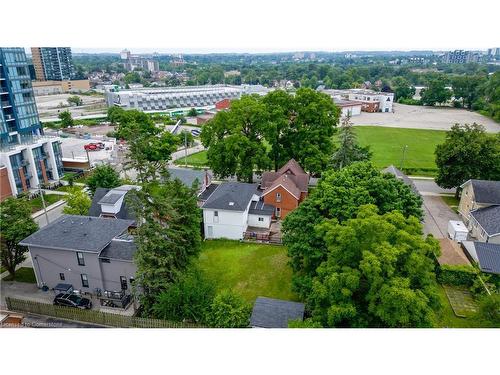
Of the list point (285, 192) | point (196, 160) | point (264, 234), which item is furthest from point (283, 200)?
point (196, 160)

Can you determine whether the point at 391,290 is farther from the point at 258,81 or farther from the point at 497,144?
the point at 258,81

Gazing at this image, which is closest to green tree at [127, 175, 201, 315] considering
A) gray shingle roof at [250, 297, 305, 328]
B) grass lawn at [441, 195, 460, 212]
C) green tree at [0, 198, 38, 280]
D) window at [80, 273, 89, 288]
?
window at [80, 273, 89, 288]

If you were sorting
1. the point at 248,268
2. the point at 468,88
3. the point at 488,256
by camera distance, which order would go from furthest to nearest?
1. the point at 468,88
2. the point at 248,268
3. the point at 488,256

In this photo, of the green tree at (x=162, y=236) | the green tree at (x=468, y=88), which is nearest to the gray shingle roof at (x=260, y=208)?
the green tree at (x=162, y=236)

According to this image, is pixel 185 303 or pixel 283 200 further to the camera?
pixel 283 200

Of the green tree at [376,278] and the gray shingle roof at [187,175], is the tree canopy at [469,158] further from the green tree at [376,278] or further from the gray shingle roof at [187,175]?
the gray shingle roof at [187,175]

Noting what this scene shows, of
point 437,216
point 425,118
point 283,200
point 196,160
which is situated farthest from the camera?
point 425,118

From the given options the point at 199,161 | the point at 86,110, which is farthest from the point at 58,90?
the point at 199,161

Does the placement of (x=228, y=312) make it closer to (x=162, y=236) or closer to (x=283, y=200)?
(x=162, y=236)
